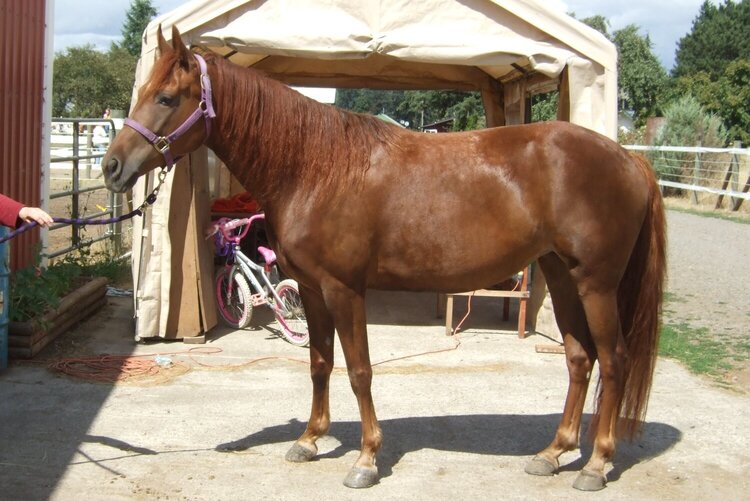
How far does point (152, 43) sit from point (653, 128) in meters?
21.9

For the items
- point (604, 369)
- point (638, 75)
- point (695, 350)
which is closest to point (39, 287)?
point (604, 369)

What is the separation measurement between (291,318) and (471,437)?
8.39ft

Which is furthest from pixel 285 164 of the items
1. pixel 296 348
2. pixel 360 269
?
pixel 296 348

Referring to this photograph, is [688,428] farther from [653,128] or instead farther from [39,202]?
[653,128]

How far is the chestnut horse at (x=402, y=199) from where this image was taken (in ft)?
11.8

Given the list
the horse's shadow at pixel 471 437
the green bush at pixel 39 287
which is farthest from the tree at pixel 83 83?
the horse's shadow at pixel 471 437

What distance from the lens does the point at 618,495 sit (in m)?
3.67

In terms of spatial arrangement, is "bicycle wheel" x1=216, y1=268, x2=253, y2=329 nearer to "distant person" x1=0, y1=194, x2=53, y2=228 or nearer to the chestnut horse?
the chestnut horse

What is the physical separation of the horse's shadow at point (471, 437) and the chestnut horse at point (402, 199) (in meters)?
0.27

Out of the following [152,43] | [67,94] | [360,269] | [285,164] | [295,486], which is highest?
[67,94]

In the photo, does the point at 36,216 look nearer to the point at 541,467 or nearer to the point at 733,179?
the point at 541,467

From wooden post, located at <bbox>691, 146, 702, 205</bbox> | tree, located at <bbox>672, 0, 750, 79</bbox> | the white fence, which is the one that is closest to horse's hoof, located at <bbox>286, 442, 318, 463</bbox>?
the white fence

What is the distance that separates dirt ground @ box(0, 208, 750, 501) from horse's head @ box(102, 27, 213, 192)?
1.44m

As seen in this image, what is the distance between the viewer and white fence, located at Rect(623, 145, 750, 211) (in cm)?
1781
